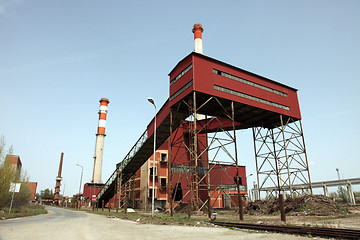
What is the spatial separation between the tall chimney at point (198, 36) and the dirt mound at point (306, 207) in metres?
30.5

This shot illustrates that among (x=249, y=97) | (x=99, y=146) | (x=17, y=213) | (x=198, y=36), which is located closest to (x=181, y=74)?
(x=249, y=97)

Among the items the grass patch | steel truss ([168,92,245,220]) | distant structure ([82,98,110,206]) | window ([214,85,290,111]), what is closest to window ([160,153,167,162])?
steel truss ([168,92,245,220])

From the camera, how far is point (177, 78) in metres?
25.6

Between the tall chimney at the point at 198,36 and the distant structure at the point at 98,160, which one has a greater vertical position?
the tall chimney at the point at 198,36

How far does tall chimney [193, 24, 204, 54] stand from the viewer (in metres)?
44.0

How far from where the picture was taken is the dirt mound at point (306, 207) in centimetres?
1853

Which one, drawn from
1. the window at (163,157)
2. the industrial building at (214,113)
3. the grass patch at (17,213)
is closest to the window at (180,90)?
the industrial building at (214,113)

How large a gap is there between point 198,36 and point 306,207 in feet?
118

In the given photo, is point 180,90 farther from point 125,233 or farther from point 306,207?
point 125,233

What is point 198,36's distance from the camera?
149 ft

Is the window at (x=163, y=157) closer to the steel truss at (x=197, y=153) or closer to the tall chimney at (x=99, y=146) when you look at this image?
the steel truss at (x=197, y=153)

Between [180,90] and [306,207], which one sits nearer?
[306,207]

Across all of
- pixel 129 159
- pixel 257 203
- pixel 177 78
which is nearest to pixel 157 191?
pixel 129 159

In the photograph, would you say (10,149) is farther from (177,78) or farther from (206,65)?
(206,65)
